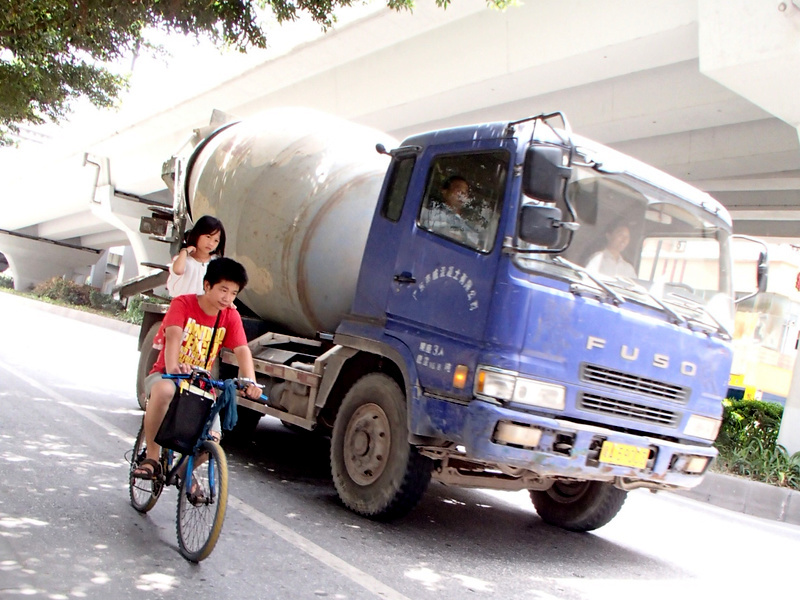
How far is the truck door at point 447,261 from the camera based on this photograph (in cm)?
497

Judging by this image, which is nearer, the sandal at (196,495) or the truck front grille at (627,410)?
the sandal at (196,495)

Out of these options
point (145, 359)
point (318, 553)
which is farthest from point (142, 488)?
point (145, 359)

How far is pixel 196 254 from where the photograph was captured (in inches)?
265

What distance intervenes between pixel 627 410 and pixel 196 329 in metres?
2.60

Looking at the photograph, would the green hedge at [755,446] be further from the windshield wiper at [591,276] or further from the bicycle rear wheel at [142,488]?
the bicycle rear wheel at [142,488]

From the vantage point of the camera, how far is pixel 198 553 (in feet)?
13.8

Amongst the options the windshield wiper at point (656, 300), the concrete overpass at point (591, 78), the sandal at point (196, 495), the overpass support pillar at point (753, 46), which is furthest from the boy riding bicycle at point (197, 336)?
the overpass support pillar at point (753, 46)

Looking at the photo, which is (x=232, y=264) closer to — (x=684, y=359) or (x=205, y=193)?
(x=684, y=359)

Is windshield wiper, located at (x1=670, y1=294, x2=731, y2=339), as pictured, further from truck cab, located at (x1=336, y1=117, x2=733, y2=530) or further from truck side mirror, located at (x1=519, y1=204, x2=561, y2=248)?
truck side mirror, located at (x1=519, y1=204, x2=561, y2=248)

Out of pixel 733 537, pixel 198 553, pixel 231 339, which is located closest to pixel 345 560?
pixel 198 553

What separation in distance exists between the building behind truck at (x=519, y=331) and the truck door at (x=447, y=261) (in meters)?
0.01

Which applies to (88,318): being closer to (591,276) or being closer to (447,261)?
(447,261)

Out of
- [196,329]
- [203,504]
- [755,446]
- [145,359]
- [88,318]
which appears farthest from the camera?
[88,318]

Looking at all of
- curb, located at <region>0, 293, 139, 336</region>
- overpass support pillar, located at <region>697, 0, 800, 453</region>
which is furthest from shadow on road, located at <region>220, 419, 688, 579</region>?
curb, located at <region>0, 293, 139, 336</region>
